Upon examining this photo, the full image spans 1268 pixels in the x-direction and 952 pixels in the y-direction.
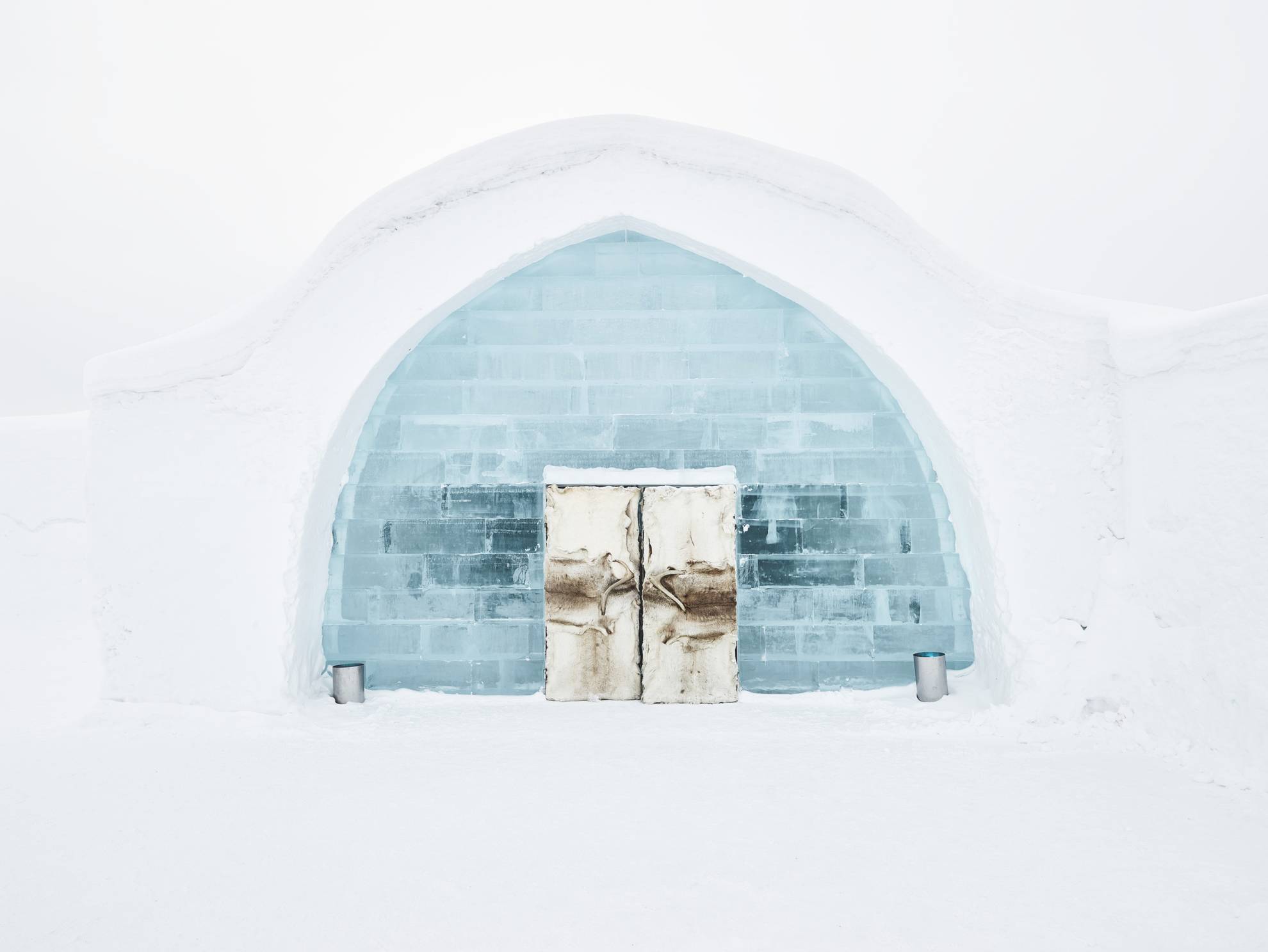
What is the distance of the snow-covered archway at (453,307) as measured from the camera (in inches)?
193

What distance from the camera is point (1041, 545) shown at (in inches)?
192

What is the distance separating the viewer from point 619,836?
3.22m

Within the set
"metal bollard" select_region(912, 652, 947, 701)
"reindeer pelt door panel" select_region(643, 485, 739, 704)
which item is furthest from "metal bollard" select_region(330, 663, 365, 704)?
"metal bollard" select_region(912, 652, 947, 701)

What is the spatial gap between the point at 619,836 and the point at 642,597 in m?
2.26

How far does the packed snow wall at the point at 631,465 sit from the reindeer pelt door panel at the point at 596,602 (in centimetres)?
25

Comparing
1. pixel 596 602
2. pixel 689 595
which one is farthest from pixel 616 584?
pixel 689 595

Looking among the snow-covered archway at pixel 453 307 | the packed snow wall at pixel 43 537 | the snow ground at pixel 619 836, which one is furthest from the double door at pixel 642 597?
the packed snow wall at pixel 43 537

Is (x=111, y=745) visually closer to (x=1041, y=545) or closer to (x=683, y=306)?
(x=683, y=306)

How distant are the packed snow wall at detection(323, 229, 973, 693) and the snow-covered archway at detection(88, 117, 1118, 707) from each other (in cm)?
23

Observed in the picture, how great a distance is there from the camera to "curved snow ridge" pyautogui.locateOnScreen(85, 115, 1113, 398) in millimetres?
5184

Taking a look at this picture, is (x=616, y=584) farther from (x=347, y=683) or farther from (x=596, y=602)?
(x=347, y=683)

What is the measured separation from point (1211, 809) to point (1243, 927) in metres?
1.11

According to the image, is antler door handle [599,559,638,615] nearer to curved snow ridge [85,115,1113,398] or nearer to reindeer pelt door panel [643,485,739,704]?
reindeer pelt door panel [643,485,739,704]

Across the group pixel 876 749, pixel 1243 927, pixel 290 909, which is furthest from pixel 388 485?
pixel 1243 927
